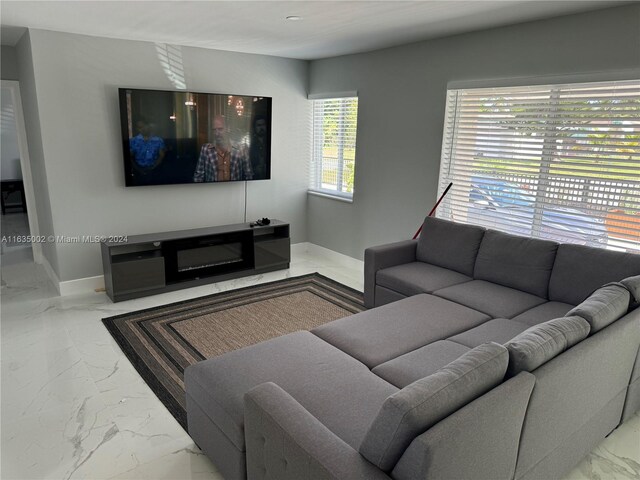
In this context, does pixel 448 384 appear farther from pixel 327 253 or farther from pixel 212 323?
pixel 327 253

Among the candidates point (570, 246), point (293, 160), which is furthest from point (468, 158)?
point (293, 160)

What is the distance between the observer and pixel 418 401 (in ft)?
4.56

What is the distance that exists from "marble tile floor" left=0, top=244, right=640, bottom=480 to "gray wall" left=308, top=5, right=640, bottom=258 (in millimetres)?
2500

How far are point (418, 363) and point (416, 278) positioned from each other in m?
1.42

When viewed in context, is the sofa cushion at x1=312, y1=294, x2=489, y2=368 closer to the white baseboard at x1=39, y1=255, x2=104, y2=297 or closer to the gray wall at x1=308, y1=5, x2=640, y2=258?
the gray wall at x1=308, y1=5, x2=640, y2=258

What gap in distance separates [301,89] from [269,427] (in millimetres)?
4766

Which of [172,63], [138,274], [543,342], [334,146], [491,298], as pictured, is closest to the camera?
[543,342]

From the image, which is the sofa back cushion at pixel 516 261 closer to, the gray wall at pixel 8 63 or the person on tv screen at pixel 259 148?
the person on tv screen at pixel 259 148

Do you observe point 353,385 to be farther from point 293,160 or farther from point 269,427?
point 293,160

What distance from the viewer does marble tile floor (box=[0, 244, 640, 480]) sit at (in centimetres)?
224

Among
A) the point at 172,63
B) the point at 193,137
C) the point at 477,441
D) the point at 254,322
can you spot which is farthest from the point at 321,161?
the point at 477,441

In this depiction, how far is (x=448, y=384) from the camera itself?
1.47 m

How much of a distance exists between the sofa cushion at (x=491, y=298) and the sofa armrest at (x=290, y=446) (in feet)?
6.02

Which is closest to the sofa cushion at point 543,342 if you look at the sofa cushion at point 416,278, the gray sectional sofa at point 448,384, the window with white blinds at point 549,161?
the gray sectional sofa at point 448,384
